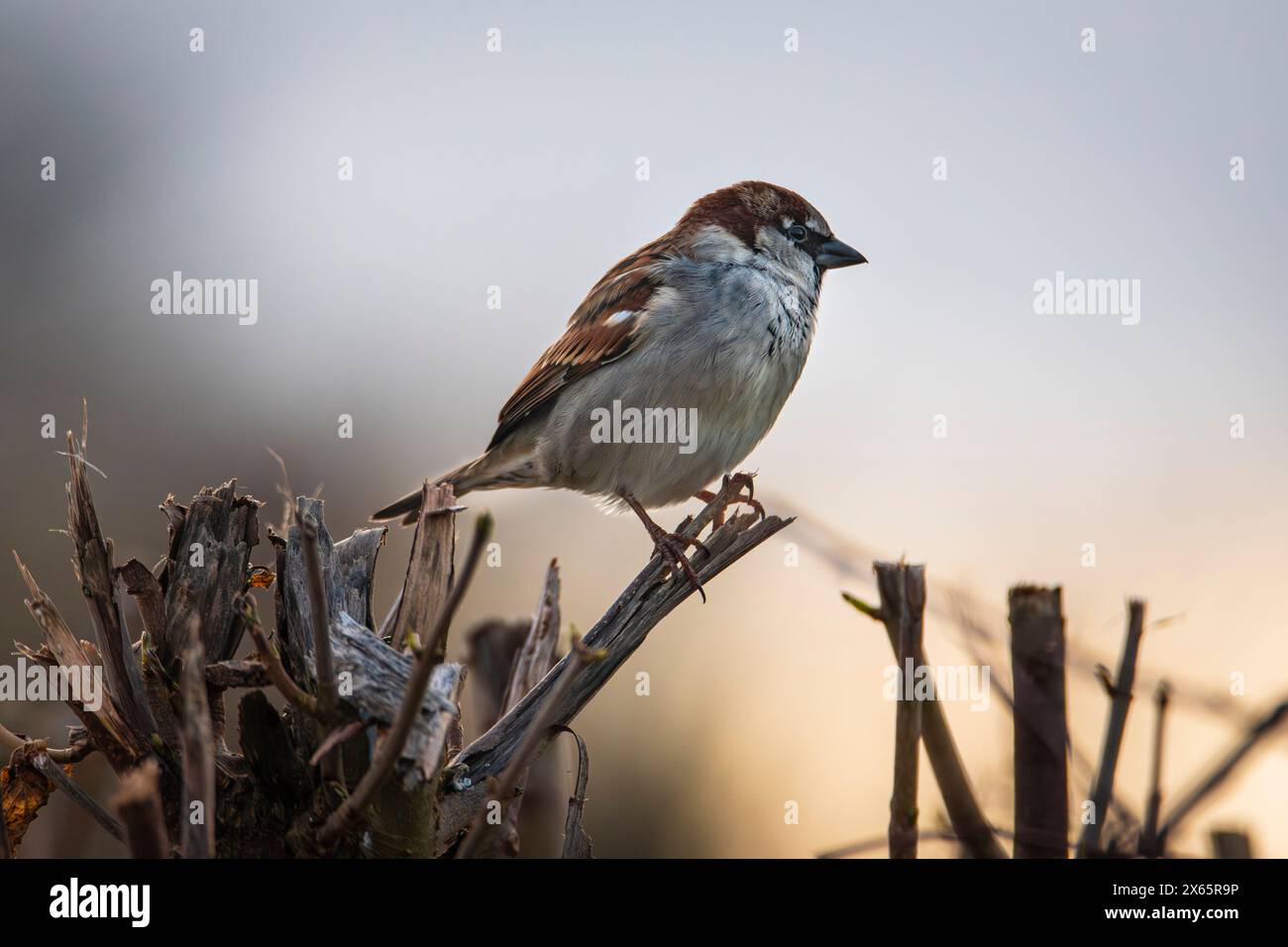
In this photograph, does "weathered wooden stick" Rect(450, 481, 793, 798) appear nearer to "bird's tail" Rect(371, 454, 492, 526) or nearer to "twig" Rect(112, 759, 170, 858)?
"twig" Rect(112, 759, 170, 858)

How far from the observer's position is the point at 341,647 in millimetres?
1536

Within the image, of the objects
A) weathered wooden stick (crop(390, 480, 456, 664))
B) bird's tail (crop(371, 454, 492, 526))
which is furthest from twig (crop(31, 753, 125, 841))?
bird's tail (crop(371, 454, 492, 526))

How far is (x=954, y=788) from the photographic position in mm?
985

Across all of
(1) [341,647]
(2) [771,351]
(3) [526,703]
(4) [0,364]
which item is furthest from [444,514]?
(4) [0,364]

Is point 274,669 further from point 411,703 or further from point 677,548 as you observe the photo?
point 677,548

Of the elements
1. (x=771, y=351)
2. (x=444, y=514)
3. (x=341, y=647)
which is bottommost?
(x=341, y=647)

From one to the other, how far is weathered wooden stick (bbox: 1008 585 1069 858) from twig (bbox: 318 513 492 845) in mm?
448

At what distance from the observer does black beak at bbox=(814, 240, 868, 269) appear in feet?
14.3

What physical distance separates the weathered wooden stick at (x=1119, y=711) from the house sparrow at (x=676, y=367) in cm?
272

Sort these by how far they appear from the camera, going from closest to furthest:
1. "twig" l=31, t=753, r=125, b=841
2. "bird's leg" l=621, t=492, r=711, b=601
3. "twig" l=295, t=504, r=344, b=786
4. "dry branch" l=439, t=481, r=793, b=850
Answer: "twig" l=295, t=504, r=344, b=786, "twig" l=31, t=753, r=125, b=841, "dry branch" l=439, t=481, r=793, b=850, "bird's leg" l=621, t=492, r=711, b=601

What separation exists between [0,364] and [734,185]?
161 inches

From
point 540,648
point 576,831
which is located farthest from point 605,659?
point 540,648

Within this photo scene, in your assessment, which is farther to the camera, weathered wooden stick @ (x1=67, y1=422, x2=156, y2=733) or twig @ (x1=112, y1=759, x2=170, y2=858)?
weathered wooden stick @ (x1=67, y1=422, x2=156, y2=733)
